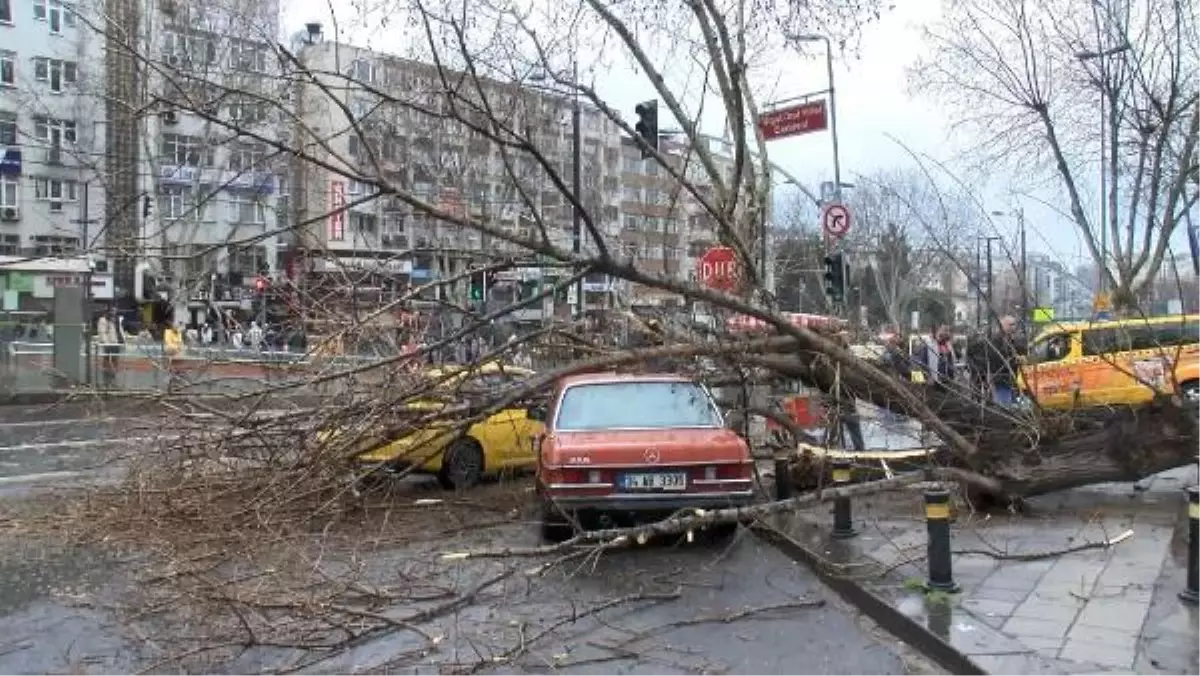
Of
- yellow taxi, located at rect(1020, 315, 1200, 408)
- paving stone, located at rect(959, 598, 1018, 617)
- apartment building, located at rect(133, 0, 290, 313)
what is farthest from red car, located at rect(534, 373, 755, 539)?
yellow taxi, located at rect(1020, 315, 1200, 408)

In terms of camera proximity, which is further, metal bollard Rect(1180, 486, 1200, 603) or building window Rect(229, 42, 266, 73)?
building window Rect(229, 42, 266, 73)

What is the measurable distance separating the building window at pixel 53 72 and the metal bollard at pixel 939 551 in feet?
173

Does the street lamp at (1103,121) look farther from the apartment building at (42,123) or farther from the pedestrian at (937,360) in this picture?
the apartment building at (42,123)

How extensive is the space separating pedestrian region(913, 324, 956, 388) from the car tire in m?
4.20

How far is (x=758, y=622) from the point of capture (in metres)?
6.62

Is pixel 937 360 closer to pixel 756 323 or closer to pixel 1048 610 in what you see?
pixel 756 323

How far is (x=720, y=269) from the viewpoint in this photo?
1353 centimetres

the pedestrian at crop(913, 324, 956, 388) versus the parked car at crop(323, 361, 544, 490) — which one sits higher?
the pedestrian at crop(913, 324, 956, 388)

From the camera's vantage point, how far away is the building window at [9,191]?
51000 mm

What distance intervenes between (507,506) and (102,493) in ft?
13.0

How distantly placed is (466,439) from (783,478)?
3.77 metres

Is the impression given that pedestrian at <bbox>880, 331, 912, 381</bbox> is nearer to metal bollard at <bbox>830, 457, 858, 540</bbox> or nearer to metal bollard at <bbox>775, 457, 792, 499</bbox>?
metal bollard at <bbox>775, 457, 792, 499</bbox>

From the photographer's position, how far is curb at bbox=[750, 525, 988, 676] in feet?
18.4

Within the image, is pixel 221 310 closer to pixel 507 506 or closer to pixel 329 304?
pixel 329 304
